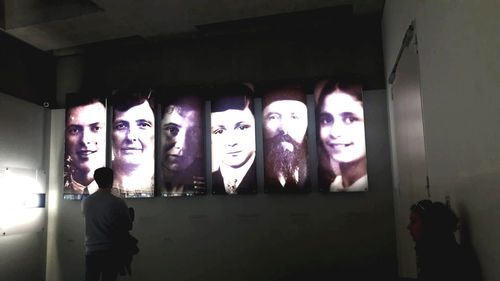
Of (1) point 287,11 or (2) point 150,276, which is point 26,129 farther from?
(1) point 287,11

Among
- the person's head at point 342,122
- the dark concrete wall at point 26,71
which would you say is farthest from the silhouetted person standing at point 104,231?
the dark concrete wall at point 26,71

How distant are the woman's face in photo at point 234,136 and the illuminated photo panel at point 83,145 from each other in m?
1.70

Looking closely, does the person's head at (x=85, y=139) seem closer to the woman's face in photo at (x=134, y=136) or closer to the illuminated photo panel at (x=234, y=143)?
the woman's face in photo at (x=134, y=136)

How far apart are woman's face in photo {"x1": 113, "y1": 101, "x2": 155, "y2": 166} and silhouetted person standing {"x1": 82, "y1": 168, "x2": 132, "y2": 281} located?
5.64 feet

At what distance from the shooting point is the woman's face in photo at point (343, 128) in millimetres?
4871

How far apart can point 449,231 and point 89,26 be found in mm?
4884

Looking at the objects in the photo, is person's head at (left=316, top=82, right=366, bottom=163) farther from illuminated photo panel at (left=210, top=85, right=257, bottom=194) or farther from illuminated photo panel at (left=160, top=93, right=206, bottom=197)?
illuminated photo panel at (left=160, top=93, right=206, bottom=197)

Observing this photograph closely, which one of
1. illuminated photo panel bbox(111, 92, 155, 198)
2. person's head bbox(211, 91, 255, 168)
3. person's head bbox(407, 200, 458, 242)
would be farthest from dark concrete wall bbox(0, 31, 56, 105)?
person's head bbox(407, 200, 458, 242)

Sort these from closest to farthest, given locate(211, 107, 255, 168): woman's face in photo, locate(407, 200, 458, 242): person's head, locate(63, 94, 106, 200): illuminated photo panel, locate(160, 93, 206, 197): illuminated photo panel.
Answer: locate(407, 200, 458, 242): person's head → locate(211, 107, 255, 168): woman's face in photo → locate(160, 93, 206, 197): illuminated photo panel → locate(63, 94, 106, 200): illuminated photo panel

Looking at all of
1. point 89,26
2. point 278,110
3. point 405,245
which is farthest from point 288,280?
point 89,26

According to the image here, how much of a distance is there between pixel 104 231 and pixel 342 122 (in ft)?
9.78

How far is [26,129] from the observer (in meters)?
5.60

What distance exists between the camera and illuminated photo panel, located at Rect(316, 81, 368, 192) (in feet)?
15.9

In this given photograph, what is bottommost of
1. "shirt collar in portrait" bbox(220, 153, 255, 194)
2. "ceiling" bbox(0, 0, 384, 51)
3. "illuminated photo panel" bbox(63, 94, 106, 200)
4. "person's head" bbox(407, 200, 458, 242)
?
"person's head" bbox(407, 200, 458, 242)
